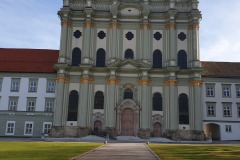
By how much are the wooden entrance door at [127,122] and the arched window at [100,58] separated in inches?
325

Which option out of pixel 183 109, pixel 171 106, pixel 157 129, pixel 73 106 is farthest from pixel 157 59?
pixel 73 106

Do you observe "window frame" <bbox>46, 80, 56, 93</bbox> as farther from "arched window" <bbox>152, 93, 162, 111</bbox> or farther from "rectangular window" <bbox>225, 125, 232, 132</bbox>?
"rectangular window" <bbox>225, 125, 232, 132</bbox>

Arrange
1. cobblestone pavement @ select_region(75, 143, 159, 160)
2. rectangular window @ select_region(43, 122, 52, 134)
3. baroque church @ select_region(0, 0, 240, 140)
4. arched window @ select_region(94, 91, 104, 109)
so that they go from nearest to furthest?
cobblestone pavement @ select_region(75, 143, 159, 160), baroque church @ select_region(0, 0, 240, 140), arched window @ select_region(94, 91, 104, 109), rectangular window @ select_region(43, 122, 52, 134)

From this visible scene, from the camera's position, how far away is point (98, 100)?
44812mm

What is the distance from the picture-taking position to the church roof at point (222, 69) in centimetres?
4763

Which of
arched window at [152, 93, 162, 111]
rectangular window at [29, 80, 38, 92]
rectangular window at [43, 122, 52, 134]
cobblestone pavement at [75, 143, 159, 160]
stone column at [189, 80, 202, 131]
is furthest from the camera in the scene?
rectangular window at [29, 80, 38, 92]

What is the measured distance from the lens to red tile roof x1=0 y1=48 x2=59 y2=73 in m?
46.9

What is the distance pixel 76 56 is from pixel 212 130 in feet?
83.9

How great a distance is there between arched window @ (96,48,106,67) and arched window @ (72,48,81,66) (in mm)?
2979

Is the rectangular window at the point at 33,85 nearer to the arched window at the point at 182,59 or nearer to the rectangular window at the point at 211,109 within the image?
the arched window at the point at 182,59

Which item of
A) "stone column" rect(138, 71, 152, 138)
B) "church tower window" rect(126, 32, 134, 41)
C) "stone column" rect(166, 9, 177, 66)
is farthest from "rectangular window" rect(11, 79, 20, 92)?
"stone column" rect(166, 9, 177, 66)

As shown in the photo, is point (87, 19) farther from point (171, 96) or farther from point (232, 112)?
point (232, 112)

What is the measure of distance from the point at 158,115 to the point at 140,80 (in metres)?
5.91

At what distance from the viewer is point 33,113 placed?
45.2 metres
